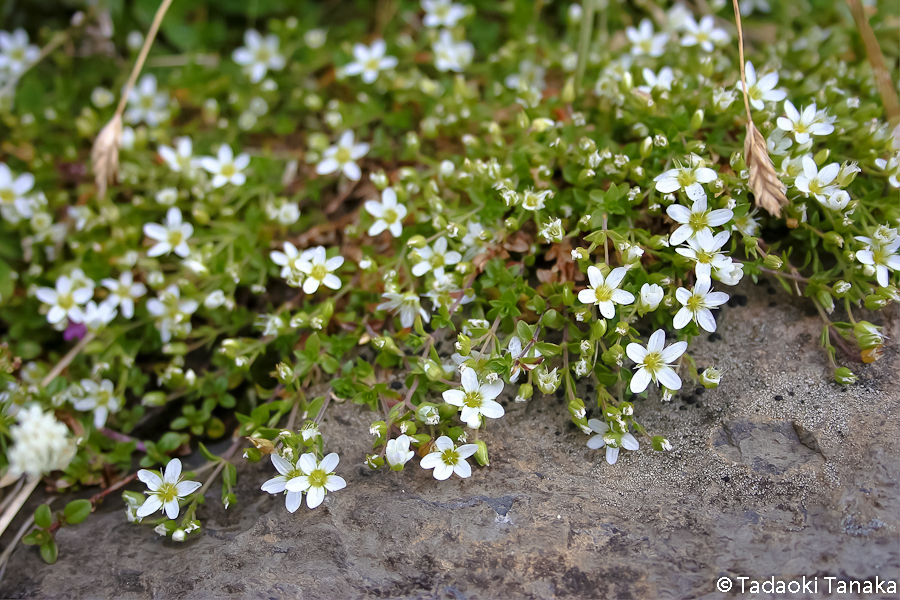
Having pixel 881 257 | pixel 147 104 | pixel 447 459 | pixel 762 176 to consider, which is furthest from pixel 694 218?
pixel 147 104

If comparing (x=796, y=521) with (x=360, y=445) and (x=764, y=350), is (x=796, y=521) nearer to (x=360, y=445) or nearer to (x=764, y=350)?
(x=764, y=350)

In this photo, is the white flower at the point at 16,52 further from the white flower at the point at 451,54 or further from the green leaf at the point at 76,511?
the green leaf at the point at 76,511

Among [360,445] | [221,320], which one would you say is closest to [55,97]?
[221,320]

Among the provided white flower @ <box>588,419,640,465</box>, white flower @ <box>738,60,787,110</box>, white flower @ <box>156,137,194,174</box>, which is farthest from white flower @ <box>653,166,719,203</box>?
white flower @ <box>156,137,194,174</box>

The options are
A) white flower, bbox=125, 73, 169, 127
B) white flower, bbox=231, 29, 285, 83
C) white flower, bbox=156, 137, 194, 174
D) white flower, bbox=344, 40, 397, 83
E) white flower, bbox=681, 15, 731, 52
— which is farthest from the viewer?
white flower, bbox=231, 29, 285, 83

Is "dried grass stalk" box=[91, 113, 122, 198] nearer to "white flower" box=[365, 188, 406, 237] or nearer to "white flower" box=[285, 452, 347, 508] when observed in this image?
"white flower" box=[365, 188, 406, 237]

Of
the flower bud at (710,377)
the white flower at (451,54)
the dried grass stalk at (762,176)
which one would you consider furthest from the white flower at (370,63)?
the flower bud at (710,377)
